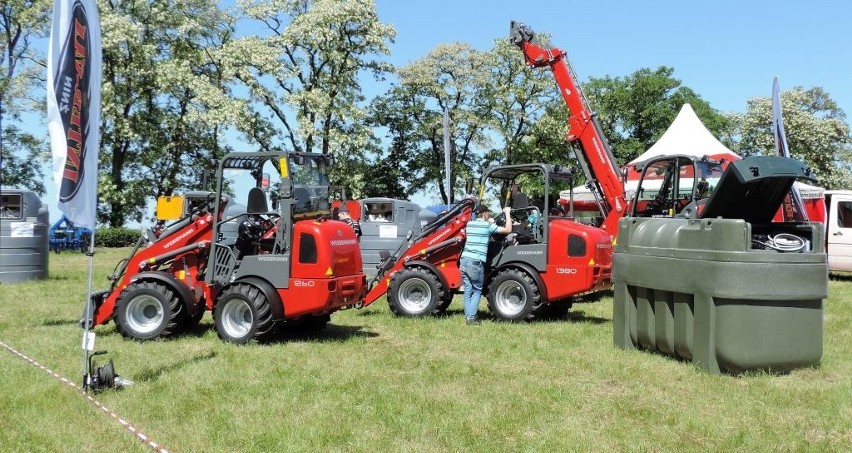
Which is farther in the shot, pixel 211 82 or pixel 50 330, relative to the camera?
pixel 211 82

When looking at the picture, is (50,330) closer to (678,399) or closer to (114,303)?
(114,303)

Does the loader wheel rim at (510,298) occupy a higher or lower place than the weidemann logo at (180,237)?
lower

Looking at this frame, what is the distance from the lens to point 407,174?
38094mm

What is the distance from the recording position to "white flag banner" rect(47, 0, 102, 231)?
6.37m

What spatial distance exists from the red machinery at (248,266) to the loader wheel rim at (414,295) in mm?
2065

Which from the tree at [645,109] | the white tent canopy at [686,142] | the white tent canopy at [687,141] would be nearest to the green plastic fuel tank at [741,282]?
the white tent canopy at [686,142]

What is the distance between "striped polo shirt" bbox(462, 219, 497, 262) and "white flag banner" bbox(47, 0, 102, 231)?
5105 millimetres

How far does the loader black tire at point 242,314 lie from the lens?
8500 mm

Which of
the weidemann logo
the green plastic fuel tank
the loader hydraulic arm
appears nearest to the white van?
the loader hydraulic arm

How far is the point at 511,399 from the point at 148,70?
29920 millimetres

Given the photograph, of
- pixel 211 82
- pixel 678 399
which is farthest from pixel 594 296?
pixel 211 82

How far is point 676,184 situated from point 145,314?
281 inches

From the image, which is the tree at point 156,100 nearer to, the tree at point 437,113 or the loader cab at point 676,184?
the tree at point 437,113

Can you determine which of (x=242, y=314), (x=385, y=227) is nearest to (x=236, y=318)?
(x=242, y=314)
